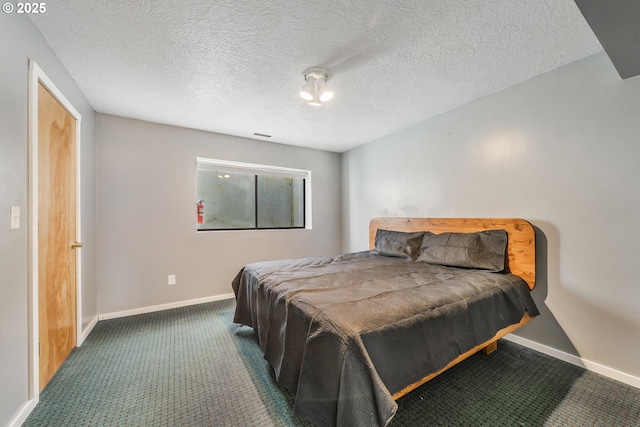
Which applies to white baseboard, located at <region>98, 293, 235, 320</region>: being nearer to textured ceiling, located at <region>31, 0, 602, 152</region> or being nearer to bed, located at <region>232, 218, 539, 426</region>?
bed, located at <region>232, 218, 539, 426</region>

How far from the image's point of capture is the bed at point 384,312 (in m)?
1.14

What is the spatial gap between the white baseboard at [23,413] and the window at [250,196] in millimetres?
2199

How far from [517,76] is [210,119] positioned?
10.3 ft

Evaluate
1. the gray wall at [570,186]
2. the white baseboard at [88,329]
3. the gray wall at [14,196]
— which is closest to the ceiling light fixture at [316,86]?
the gray wall at [570,186]

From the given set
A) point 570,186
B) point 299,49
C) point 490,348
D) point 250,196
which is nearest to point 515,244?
point 570,186

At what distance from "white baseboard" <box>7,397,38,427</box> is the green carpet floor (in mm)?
34

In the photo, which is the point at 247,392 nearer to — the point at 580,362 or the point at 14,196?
the point at 14,196

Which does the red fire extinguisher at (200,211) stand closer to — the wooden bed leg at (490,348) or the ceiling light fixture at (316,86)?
the ceiling light fixture at (316,86)

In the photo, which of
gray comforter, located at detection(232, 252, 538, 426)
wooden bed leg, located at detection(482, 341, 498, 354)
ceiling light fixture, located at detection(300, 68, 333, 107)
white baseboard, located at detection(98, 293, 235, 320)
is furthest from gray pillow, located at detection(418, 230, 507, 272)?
white baseboard, located at detection(98, 293, 235, 320)

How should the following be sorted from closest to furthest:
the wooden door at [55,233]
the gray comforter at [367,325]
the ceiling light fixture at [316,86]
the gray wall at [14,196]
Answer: the gray comforter at [367,325]
the gray wall at [14,196]
the wooden door at [55,233]
the ceiling light fixture at [316,86]

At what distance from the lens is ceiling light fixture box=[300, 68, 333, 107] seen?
2.04 meters

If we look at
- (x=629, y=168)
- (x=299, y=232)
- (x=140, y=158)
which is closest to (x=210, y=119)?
(x=140, y=158)

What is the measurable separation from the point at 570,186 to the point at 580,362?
1.36 meters

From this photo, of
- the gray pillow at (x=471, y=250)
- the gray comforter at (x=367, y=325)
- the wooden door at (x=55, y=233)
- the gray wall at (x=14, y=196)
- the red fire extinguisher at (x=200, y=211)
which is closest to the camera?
the gray comforter at (x=367, y=325)
